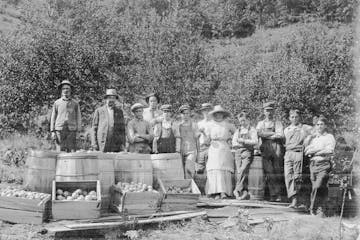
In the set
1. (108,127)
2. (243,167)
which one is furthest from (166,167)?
(243,167)

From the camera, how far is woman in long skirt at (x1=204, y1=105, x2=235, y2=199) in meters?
9.38

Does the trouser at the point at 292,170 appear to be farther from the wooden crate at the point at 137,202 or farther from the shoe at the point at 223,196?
the wooden crate at the point at 137,202

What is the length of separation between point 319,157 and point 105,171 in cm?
367

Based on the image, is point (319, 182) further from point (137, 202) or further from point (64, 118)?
point (64, 118)

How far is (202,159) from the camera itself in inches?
385

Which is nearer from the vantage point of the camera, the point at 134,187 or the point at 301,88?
the point at 134,187

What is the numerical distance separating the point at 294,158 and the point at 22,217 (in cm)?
473

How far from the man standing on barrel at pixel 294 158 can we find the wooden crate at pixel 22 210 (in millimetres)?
4401

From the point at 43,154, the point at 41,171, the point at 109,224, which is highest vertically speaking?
the point at 43,154

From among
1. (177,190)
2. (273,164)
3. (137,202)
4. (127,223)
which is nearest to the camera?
(127,223)

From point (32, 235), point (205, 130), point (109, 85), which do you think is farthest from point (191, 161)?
point (109, 85)

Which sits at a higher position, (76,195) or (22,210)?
(76,195)

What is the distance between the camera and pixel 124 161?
8.02 metres

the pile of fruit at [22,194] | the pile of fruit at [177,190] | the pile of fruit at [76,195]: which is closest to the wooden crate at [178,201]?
the pile of fruit at [177,190]
